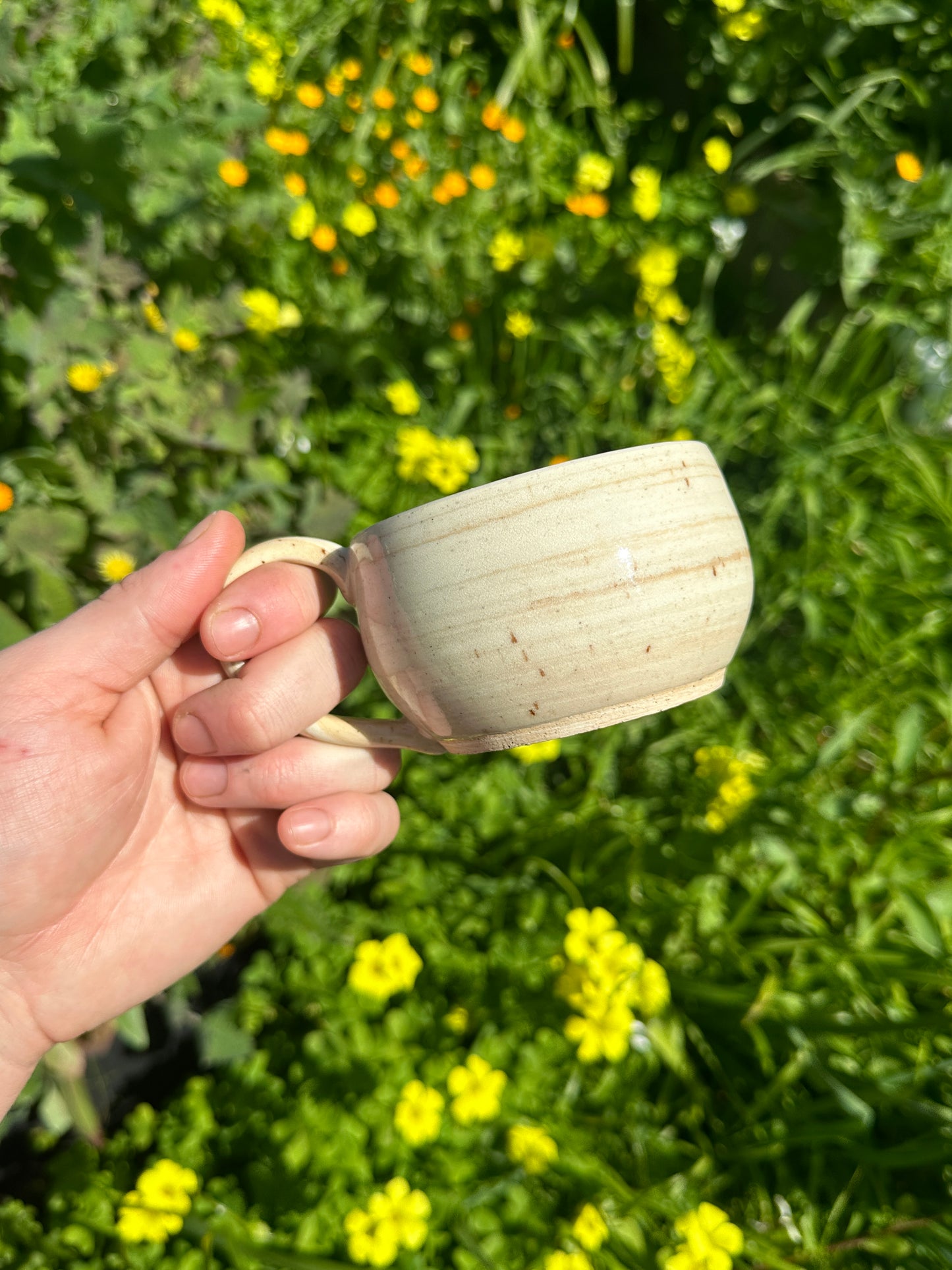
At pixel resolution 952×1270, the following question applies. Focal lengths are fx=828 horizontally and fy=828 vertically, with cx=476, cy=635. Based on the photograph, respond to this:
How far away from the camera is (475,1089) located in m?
1.45

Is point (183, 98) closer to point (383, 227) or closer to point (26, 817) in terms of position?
point (383, 227)

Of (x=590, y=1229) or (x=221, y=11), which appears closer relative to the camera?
(x=590, y=1229)

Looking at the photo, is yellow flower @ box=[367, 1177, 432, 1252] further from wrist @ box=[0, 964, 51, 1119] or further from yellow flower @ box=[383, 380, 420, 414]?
yellow flower @ box=[383, 380, 420, 414]

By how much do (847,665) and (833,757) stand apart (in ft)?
1.05

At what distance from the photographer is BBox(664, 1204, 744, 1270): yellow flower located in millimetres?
1264

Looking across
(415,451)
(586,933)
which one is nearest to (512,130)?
(415,451)

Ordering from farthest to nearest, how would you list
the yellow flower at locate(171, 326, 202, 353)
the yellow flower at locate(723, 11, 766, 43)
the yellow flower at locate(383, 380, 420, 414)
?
the yellow flower at locate(723, 11, 766, 43)
the yellow flower at locate(383, 380, 420, 414)
the yellow flower at locate(171, 326, 202, 353)

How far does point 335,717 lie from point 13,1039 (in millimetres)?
704

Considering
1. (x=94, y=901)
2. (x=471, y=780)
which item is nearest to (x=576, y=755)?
(x=471, y=780)

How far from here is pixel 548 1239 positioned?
147cm

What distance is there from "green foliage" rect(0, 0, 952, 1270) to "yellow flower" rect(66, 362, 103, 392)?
4 cm

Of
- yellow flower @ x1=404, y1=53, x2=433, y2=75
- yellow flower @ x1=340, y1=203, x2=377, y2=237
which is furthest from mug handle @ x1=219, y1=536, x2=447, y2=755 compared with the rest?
yellow flower @ x1=404, y1=53, x2=433, y2=75

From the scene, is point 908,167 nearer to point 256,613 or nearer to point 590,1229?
point 256,613

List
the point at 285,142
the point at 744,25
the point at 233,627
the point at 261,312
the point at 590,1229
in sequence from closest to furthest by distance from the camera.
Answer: the point at 233,627 → the point at 590,1229 → the point at 261,312 → the point at 285,142 → the point at 744,25
